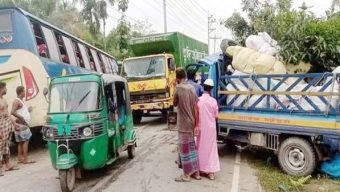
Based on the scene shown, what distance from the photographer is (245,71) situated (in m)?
8.68

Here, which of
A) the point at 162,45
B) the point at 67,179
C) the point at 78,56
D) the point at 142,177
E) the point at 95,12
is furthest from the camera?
the point at 95,12

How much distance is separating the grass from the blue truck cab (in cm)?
22

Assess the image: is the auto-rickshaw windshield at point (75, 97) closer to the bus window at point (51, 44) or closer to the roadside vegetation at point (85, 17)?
the bus window at point (51, 44)

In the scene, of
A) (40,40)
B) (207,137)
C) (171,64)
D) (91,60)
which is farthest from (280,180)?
(91,60)

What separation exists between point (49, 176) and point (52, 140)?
140 centimetres

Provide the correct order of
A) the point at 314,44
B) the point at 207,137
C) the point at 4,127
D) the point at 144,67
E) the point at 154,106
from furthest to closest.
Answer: the point at 144,67 < the point at 154,106 < the point at 314,44 < the point at 4,127 < the point at 207,137

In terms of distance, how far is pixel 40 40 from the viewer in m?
11.5

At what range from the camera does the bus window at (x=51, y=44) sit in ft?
39.6

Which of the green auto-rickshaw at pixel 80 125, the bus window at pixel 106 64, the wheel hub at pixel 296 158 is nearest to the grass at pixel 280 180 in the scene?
the wheel hub at pixel 296 158

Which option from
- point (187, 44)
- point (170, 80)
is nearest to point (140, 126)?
point (170, 80)

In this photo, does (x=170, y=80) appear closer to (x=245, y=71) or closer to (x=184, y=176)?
(x=245, y=71)

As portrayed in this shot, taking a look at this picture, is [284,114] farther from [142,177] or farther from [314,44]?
[142,177]

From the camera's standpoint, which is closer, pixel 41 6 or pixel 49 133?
pixel 49 133

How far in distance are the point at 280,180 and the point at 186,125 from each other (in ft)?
6.17
